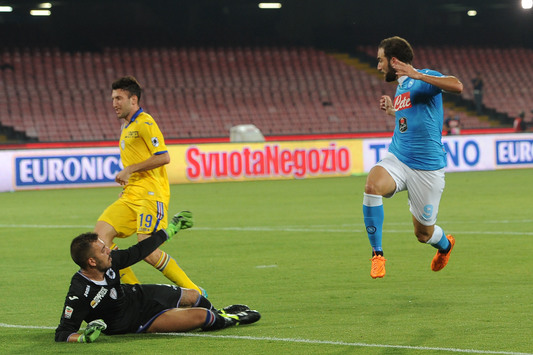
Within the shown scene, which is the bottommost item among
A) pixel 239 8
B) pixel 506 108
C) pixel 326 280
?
pixel 326 280

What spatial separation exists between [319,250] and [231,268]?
1.85 m

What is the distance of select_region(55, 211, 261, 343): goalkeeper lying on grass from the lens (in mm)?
6395

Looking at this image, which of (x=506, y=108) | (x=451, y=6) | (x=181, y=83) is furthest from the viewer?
(x=451, y=6)

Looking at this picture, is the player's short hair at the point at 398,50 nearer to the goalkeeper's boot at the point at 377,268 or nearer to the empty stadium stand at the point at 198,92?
the goalkeeper's boot at the point at 377,268

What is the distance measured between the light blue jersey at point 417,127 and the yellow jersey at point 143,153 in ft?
6.99

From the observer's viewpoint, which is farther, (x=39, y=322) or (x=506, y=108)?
(x=506, y=108)

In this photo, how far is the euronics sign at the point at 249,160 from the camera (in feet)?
82.8

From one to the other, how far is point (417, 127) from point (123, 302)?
322 centimetres

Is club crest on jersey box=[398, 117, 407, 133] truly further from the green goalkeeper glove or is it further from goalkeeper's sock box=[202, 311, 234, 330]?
the green goalkeeper glove

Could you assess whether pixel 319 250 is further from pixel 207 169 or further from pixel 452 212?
pixel 207 169

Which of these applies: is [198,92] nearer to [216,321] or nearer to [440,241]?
[440,241]

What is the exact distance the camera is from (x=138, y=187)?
7.95 metres

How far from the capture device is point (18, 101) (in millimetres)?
34188

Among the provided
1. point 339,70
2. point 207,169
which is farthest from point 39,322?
point 339,70
